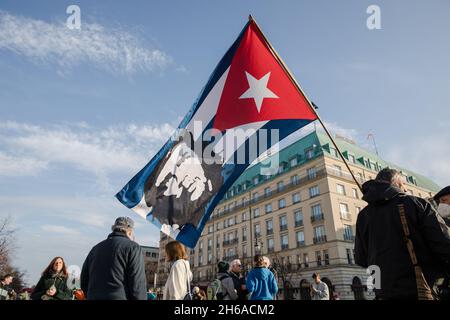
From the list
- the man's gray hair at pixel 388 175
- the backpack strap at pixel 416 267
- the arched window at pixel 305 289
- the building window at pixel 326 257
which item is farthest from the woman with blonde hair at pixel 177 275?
the arched window at pixel 305 289

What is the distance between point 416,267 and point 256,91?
4.36 meters

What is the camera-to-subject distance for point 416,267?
2.28 m

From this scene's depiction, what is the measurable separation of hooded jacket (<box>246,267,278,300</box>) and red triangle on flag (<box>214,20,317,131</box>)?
2662 mm

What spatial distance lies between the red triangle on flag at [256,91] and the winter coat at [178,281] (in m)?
2.52

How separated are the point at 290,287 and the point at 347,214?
39.4 feet

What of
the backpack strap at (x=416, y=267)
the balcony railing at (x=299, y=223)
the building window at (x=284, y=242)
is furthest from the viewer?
the building window at (x=284, y=242)

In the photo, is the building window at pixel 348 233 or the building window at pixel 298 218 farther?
the building window at pixel 298 218

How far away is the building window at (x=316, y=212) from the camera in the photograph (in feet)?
134

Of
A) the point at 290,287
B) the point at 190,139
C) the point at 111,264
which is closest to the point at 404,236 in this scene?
the point at 111,264

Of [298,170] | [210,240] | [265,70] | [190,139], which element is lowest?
[190,139]

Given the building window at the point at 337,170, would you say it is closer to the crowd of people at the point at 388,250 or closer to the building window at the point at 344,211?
the building window at the point at 344,211

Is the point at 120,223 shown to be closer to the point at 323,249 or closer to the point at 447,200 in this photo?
the point at 447,200

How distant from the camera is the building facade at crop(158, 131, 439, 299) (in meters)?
38.2
